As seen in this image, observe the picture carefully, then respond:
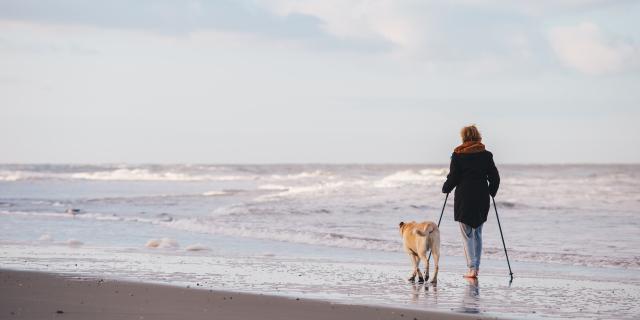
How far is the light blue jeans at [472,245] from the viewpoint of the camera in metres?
8.66

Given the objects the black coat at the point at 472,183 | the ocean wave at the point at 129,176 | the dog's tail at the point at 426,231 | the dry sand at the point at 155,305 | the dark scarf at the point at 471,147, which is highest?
the dark scarf at the point at 471,147

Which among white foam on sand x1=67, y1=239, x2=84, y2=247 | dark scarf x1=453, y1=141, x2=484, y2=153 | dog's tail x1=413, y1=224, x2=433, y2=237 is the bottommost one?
white foam on sand x1=67, y1=239, x2=84, y2=247

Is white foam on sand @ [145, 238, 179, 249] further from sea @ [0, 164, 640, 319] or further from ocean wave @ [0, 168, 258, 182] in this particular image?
ocean wave @ [0, 168, 258, 182]

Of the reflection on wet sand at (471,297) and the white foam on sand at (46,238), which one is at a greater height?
the reflection on wet sand at (471,297)

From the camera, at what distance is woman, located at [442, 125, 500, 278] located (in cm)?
864

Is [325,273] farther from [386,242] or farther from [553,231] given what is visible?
[553,231]

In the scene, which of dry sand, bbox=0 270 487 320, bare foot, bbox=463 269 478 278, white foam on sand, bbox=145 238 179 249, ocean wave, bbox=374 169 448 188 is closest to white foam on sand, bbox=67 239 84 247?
white foam on sand, bbox=145 238 179 249

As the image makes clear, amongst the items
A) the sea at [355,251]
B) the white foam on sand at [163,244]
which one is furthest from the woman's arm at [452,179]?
the white foam on sand at [163,244]

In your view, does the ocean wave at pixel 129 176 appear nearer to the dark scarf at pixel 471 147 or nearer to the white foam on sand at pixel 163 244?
the white foam on sand at pixel 163 244

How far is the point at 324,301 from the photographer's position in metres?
6.72

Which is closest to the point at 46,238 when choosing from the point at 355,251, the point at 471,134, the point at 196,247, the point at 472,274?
the point at 196,247

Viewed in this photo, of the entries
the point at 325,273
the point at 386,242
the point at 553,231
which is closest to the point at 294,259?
the point at 325,273

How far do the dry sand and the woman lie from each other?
2.58 metres

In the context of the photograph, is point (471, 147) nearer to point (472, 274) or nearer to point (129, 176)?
point (472, 274)
